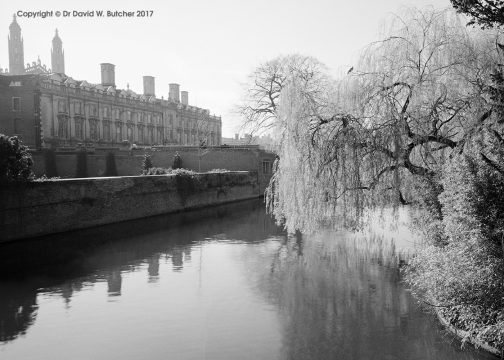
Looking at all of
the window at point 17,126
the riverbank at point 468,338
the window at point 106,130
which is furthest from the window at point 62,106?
the riverbank at point 468,338

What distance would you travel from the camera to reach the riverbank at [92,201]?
20.9 m

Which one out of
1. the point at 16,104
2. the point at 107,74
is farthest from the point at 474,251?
the point at 107,74

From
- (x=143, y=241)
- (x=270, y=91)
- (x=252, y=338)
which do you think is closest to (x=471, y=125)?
(x=252, y=338)

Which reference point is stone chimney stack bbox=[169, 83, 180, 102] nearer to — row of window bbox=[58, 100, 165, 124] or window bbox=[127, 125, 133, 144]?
row of window bbox=[58, 100, 165, 124]

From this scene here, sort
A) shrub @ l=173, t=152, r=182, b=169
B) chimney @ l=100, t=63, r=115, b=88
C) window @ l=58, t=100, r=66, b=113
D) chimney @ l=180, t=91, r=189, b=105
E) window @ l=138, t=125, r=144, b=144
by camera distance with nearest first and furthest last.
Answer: shrub @ l=173, t=152, r=182, b=169, window @ l=58, t=100, r=66, b=113, chimney @ l=100, t=63, r=115, b=88, window @ l=138, t=125, r=144, b=144, chimney @ l=180, t=91, r=189, b=105

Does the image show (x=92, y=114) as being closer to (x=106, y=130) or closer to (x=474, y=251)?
(x=106, y=130)

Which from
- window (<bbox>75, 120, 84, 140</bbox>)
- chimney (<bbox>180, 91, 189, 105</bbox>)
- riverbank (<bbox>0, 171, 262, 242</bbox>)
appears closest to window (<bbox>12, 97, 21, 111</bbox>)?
window (<bbox>75, 120, 84, 140</bbox>)

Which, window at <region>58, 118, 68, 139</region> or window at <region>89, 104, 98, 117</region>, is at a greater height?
window at <region>89, 104, 98, 117</region>

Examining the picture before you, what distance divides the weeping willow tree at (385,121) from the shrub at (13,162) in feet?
42.7

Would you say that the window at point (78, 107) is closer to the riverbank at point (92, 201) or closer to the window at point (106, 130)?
the window at point (106, 130)

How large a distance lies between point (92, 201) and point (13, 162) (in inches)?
185

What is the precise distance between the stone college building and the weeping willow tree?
40.4 metres

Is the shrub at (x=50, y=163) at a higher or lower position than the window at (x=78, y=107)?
lower

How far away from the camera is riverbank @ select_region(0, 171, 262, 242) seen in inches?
821
